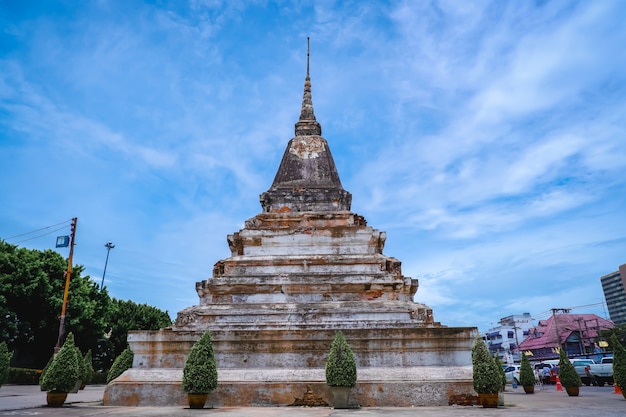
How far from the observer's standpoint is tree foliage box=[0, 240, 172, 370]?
27453 millimetres

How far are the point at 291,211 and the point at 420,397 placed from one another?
9.93 m

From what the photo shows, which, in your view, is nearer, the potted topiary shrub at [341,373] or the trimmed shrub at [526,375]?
the potted topiary shrub at [341,373]

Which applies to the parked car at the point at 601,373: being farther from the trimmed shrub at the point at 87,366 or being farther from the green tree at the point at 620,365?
the trimmed shrub at the point at 87,366

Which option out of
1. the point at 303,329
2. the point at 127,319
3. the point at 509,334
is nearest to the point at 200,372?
the point at 303,329

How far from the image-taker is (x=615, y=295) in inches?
4331

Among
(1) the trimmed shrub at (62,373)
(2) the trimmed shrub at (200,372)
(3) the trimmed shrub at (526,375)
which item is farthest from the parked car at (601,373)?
(1) the trimmed shrub at (62,373)

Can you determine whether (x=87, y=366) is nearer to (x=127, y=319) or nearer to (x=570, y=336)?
(x=127, y=319)

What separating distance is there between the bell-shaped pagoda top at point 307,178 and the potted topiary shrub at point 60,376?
9767mm

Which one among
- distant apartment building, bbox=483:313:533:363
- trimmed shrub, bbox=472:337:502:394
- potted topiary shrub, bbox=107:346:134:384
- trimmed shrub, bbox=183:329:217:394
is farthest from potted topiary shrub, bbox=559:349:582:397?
distant apartment building, bbox=483:313:533:363

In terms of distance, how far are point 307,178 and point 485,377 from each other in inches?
478

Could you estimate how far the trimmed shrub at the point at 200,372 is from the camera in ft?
36.3

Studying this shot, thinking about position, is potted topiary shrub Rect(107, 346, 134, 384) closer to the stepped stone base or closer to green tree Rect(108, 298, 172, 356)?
the stepped stone base

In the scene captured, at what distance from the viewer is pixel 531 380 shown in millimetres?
20656

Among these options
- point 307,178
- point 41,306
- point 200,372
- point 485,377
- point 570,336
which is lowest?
point 485,377
